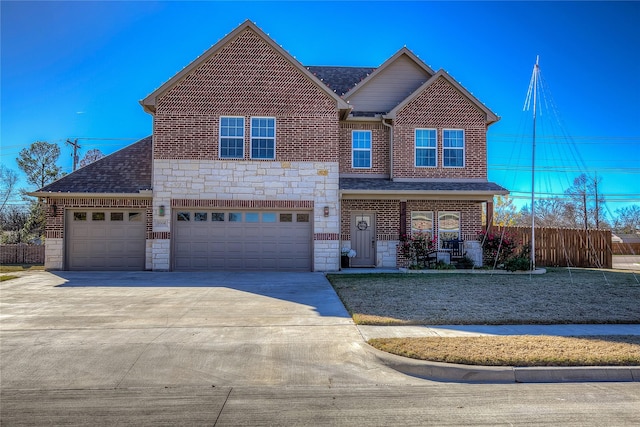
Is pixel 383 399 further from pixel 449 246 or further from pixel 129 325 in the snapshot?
pixel 449 246

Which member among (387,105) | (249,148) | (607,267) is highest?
(387,105)

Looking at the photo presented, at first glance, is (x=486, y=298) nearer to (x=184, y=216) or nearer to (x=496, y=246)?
(x=496, y=246)

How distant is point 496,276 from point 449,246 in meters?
2.80

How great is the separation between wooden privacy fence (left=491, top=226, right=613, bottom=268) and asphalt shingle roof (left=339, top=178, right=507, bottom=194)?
11.4ft

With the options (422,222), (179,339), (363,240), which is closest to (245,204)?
(363,240)

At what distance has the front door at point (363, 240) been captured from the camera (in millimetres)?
17453

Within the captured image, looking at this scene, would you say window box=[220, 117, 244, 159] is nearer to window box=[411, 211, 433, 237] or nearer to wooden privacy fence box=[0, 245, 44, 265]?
window box=[411, 211, 433, 237]

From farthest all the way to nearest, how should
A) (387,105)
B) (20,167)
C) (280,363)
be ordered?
(20,167) → (387,105) → (280,363)

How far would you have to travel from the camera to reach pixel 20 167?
2762cm

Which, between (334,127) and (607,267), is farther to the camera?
(607,267)

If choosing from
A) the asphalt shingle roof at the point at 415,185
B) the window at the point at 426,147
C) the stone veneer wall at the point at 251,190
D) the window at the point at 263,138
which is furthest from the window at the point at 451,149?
the window at the point at 263,138

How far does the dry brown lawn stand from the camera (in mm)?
5773

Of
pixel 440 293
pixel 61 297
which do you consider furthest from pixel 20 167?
pixel 440 293

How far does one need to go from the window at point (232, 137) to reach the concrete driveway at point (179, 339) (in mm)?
6048
